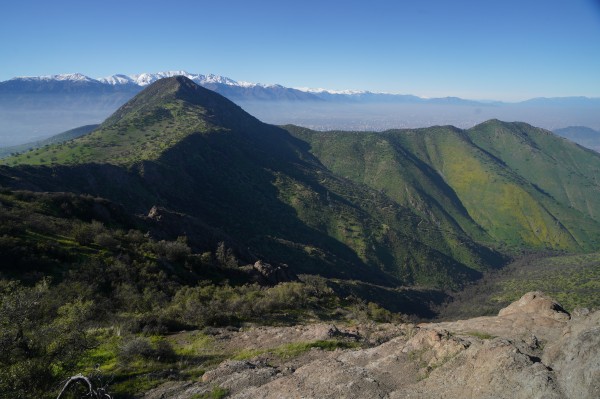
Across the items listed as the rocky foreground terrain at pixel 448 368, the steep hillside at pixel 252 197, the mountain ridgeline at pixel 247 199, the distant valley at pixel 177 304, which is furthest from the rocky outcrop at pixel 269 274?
the steep hillside at pixel 252 197

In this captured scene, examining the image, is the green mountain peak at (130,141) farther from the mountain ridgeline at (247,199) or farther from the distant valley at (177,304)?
the distant valley at (177,304)

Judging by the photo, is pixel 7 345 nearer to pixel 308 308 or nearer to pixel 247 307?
pixel 247 307

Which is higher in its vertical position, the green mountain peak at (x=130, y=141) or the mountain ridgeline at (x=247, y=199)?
the green mountain peak at (x=130, y=141)

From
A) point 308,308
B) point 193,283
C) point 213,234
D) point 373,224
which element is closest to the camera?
point 308,308

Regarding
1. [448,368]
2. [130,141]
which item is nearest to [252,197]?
[130,141]

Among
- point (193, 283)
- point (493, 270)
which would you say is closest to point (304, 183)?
point (493, 270)

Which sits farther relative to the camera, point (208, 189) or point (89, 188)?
point (208, 189)

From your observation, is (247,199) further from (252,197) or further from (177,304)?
(177,304)

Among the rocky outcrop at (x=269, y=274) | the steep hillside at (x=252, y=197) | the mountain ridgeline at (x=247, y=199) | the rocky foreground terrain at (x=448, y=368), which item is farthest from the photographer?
the steep hillside at (x=252, y=197)

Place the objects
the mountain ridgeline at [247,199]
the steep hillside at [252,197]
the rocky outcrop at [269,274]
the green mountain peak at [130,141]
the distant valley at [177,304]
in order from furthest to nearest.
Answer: the green mountain peak at [130,141] < the steep hillside at [252,197] < the mountain ridgeline at [247,199] < the rocky outcrop at [269,274] < the distant valley at [177,304]
